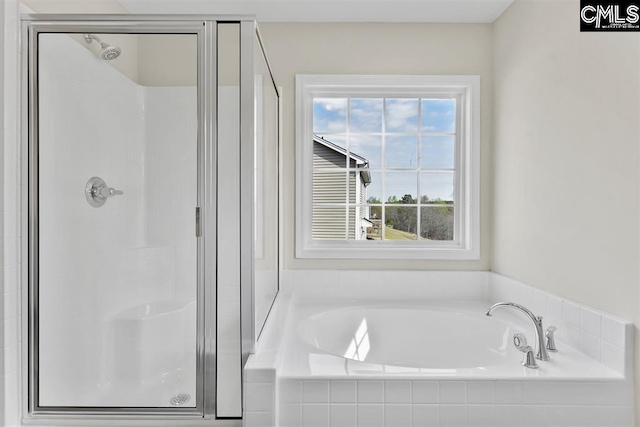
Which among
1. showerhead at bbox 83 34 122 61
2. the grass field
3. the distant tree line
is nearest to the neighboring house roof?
A: the distant tree line

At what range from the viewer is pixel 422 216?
286 cm

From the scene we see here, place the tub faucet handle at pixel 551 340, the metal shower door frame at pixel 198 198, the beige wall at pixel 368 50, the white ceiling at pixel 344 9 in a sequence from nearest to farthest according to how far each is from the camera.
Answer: the metal shower door frame at pixel 198 198 < the tub faucet handle at pixel 551 340 < the white ceiling at pixel 344 9 < the beige wall at pixel 368 50

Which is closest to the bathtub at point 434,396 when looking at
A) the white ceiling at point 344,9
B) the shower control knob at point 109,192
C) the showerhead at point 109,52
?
the shower control knob at point 109,192

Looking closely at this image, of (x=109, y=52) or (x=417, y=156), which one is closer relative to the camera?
(x=109, y=52)

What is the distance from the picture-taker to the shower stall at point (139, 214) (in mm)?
1657

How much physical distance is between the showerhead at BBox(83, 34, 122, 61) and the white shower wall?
28 mm

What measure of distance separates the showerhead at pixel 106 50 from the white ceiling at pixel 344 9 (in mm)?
921

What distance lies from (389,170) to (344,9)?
100cm

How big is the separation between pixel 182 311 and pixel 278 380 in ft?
1.51

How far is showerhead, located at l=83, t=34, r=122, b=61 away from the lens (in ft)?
5.52

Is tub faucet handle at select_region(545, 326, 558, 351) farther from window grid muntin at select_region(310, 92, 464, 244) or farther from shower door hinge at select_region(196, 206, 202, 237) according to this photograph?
shower door hinge at select_region(196, 206, 202, 237)
